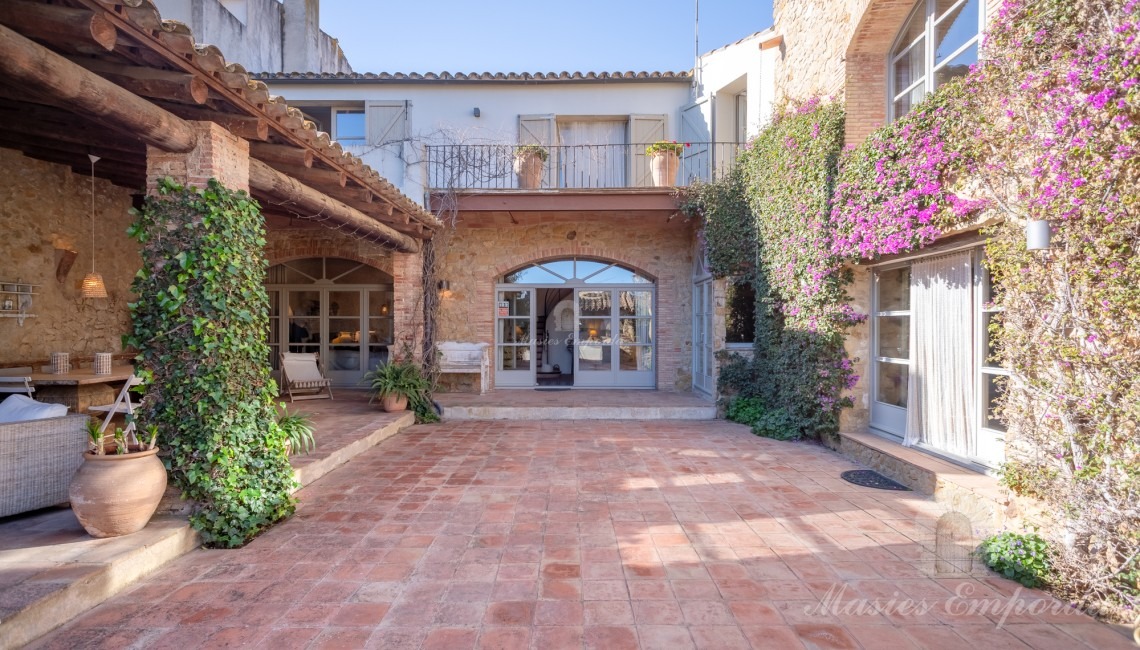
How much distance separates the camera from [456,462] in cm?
533

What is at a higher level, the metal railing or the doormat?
the metal railing

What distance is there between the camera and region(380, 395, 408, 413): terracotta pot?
7.23 m

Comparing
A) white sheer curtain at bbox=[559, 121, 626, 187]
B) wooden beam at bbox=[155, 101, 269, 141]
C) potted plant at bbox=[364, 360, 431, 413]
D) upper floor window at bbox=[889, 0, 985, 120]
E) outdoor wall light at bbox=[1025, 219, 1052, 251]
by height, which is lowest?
potted plant at bbox=[364, 360, 431, 413]

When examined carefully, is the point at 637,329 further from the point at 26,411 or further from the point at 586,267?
the point at 26,411

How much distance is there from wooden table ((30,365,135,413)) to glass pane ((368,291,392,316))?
4.26m

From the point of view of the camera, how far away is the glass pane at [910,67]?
4.93 m

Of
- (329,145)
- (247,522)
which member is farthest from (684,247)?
(247,522)

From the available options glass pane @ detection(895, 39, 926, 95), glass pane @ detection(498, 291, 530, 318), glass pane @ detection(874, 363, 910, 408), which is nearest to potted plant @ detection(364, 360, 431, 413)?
glass pane @ detection(498, 291, 530, 318)

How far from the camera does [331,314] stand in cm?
995

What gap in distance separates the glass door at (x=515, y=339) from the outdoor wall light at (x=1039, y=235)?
24.5 feet

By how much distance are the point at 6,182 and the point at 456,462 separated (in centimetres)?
555

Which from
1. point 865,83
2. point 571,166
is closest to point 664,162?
point 571,166

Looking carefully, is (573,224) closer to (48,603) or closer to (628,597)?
(628,597)

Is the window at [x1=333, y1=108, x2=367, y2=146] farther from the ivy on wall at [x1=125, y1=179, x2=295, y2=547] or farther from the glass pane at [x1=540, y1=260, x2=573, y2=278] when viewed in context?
the ivy on wall at [x1=125, y1=179, x2=295, y2=547]
